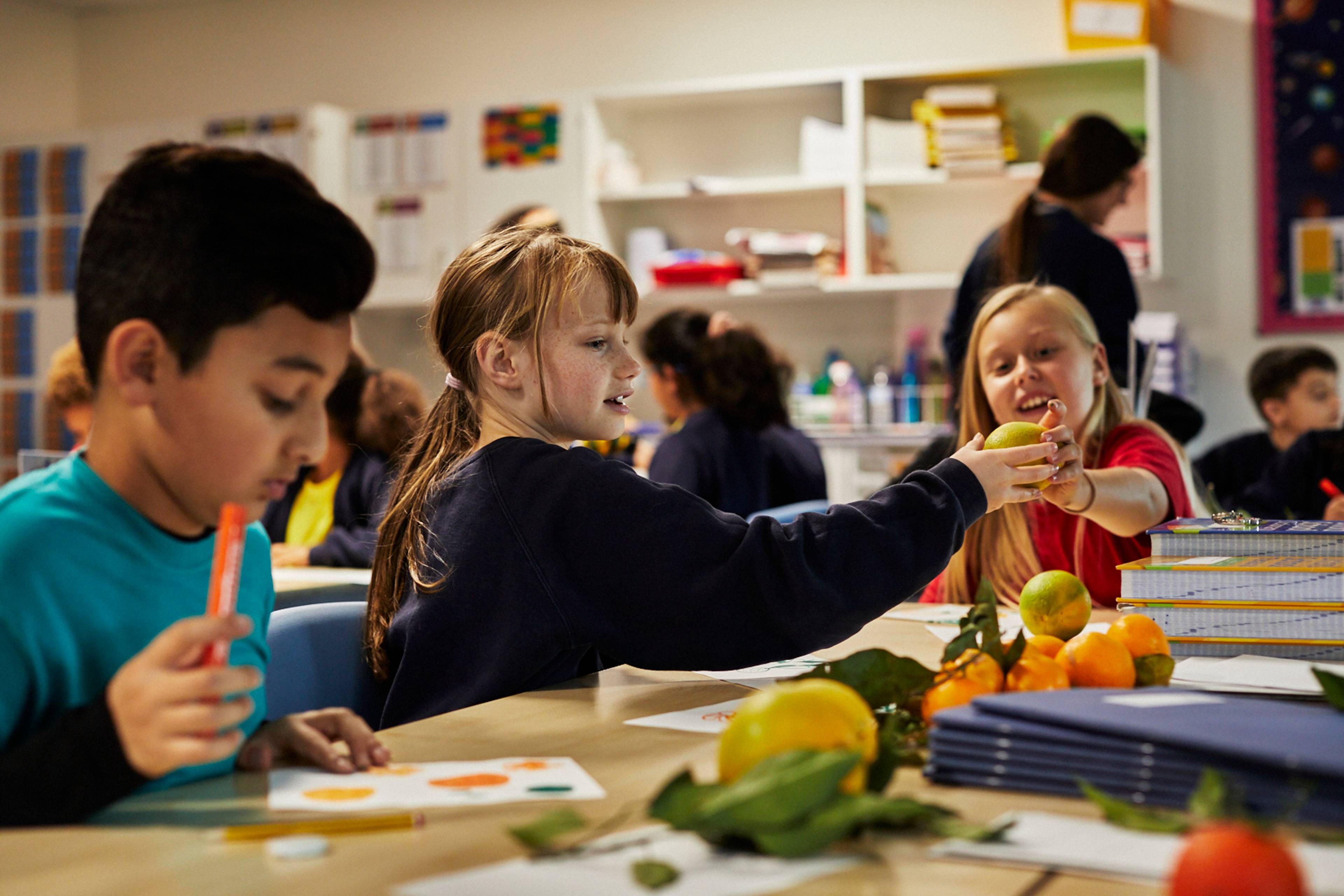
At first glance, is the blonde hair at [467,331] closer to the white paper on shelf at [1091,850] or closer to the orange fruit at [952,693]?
the orange fruit at [952,693]

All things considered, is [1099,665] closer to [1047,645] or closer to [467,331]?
[1047,645]

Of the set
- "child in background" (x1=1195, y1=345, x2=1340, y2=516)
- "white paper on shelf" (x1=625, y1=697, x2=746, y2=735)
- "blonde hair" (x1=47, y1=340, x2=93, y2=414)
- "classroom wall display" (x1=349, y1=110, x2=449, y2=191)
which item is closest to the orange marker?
"white paper on shelf" (x1=625, y1=697, x2=746, y2=735)

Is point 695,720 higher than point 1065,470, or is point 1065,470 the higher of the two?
point 1065,470

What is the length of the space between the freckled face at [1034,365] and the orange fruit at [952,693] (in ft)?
3.66

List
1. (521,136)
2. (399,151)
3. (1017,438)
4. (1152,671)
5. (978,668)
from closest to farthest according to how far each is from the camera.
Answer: (978,668) → (1152,671) → (1017,438) → (521,136) → (399,151)

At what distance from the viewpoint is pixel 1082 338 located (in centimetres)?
202

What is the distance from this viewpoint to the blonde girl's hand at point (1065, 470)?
55.0 inches

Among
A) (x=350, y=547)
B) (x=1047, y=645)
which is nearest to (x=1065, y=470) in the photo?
(x=1047, y=645)

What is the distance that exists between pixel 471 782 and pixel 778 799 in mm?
294

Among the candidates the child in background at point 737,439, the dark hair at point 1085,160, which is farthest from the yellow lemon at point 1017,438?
the child in background at point 737,439

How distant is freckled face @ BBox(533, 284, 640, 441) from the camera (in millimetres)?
1441

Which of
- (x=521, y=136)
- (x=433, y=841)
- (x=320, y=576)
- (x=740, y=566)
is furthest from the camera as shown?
(x=521, y=136)

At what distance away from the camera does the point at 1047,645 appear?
3.52 ft

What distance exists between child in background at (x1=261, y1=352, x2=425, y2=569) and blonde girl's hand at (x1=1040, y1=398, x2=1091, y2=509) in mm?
1766
